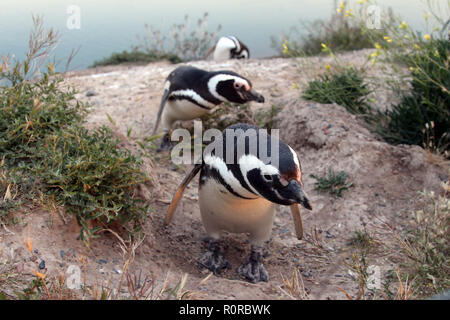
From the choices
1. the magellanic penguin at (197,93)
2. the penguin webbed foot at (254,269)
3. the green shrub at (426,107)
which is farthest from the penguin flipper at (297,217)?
the green shrub at (426,107)

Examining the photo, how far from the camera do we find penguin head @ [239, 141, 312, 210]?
6.40ft

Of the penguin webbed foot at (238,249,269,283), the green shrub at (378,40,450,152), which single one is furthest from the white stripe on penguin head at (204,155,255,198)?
the green shrub at (378,40,450,152)

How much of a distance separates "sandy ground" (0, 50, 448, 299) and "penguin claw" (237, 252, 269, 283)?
4cm

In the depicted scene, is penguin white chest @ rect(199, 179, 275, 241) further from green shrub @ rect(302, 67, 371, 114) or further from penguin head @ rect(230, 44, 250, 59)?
penguin head @ rect(230, 44, 250, 59)

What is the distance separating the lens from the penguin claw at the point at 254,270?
103 inches

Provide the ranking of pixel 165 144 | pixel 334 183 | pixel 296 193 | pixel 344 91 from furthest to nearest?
1. pixel 165 144
2. pixel 344 91
3. pixel 334 183
4. pixel 296 193

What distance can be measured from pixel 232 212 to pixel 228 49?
7581 millimetres

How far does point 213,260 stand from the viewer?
108 inches

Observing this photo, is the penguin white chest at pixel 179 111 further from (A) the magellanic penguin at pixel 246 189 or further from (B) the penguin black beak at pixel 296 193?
(B) the penguin black beak at pixel 296 193

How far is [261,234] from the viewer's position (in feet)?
8.73

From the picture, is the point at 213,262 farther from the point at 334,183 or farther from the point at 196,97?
the point at 196,97

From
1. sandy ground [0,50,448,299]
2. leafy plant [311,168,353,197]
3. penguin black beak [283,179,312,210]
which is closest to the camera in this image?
penguin black beak [283,179,312,210]

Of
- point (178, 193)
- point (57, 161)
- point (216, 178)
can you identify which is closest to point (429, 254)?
point (216, 178)
